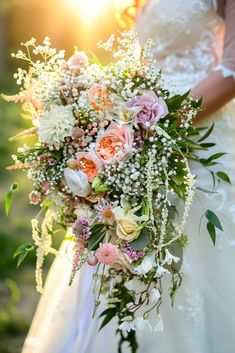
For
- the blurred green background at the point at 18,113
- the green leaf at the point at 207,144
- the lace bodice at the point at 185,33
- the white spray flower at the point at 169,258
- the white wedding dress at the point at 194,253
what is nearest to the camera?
the white spray flower at the point at 169,258

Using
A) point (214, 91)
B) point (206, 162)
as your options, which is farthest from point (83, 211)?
point (214, 91)

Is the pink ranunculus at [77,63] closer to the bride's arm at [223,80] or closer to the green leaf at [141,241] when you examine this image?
the bride's arm at [223,80]

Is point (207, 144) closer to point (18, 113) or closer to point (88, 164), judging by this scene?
point (88, 164)

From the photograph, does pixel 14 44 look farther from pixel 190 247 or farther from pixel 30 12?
pixel 190 247

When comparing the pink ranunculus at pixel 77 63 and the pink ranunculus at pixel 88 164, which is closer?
the pink ranunculus at pixel 88 164

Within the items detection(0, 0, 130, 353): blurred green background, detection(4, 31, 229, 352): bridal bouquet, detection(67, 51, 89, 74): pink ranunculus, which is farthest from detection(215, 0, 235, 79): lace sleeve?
detection(0, 0, 130, 353): blurred green background

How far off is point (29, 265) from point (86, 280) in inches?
81.5

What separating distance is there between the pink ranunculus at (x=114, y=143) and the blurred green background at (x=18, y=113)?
26.9 inches

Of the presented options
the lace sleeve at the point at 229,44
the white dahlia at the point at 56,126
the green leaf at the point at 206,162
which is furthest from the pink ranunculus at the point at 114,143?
the lace sleeve at the point at 229,44

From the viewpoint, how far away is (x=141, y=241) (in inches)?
80.7

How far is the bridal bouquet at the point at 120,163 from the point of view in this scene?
2062mm

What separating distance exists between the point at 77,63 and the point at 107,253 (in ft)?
2.40

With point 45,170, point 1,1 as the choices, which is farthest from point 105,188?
point 1,1

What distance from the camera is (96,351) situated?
2605 mm
